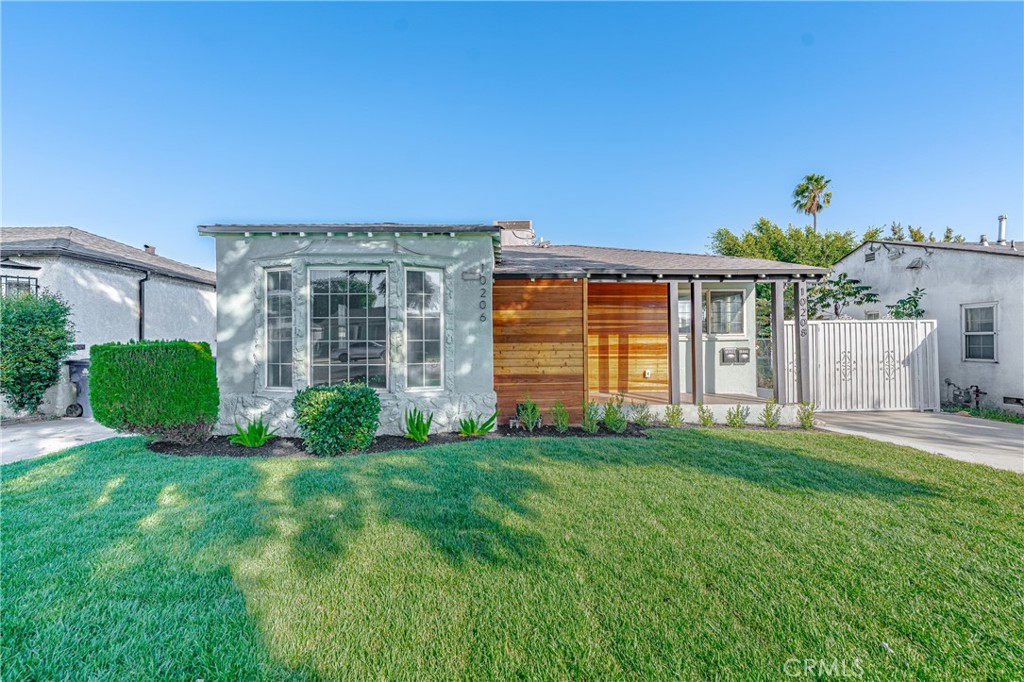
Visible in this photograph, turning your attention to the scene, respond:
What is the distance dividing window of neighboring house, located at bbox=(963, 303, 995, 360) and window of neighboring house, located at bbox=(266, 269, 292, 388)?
15480 millimetres

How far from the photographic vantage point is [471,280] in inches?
260

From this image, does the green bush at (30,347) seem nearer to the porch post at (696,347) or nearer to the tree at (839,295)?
the porch post at (696,347)

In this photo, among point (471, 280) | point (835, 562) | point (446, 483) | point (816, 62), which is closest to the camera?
point (835, 562)

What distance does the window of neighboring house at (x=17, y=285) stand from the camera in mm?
8207

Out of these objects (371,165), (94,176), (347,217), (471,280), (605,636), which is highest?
(371,165)

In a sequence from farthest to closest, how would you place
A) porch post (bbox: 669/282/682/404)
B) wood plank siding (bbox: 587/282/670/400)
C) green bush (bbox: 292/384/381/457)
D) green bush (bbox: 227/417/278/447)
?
wood plank siding (bbox: 587/282/670/400)
porch post (bbox: 669/282/682/404)
green bush (bbox: 227/417/278/447)
green bush (bbox: 292/384/381/457)

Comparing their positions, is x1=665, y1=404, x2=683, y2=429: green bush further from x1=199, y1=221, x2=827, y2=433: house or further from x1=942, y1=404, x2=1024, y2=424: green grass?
x1=942, y1=404, x2=1024, y2=424: green grass

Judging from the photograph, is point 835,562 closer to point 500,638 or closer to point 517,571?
point 517,571

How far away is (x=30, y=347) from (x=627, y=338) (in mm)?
13221

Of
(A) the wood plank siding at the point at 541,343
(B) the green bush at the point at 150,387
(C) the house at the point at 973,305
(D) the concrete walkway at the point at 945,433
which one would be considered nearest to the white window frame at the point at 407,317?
(A) the wood plank siding at the point at 541,343

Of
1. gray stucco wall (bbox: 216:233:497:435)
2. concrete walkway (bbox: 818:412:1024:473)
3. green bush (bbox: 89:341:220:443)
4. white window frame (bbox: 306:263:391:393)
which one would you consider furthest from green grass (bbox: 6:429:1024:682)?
white window frame (bbox: 306:263:391:393)

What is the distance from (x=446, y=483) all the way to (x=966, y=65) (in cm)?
1450

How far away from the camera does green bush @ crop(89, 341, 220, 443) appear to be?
212 inches

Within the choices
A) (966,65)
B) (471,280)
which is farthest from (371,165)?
(966,65)
